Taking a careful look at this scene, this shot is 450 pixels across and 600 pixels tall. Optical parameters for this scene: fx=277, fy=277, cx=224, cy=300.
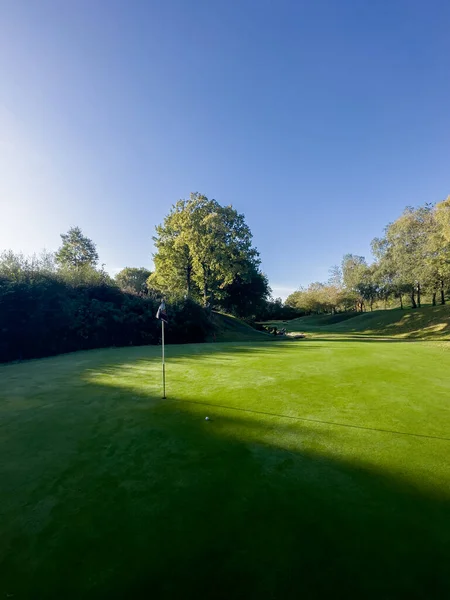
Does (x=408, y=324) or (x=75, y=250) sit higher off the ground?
(x=75, y=250)

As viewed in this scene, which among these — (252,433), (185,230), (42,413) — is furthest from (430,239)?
(42,413)

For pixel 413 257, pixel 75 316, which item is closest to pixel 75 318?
pixel 75 316

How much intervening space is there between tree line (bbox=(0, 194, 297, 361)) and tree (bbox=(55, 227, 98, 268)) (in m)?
10.8

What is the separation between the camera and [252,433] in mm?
3225

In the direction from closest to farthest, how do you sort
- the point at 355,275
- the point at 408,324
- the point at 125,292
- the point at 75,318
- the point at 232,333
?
the point at 75,318 < the point at 125,292 < the point at 232,333 < the point at 408,324 < the point at 355,275

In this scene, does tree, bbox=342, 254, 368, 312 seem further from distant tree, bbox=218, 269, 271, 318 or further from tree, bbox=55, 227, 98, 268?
tree, bbox=55, 227, 98, 268

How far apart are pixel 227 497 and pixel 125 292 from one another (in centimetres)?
1516

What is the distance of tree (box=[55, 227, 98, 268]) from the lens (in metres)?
32.3

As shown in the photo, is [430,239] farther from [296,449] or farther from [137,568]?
[137,568]

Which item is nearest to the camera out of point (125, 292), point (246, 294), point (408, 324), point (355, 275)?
point (125, 292)

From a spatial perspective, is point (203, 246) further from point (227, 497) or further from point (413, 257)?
point (227, 497)

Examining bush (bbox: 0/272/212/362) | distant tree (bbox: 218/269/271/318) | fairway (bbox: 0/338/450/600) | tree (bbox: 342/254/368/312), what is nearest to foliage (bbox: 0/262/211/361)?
bush (bbox: 0/272/212/362)

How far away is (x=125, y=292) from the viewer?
630 inches

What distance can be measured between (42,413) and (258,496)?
11.3ft
